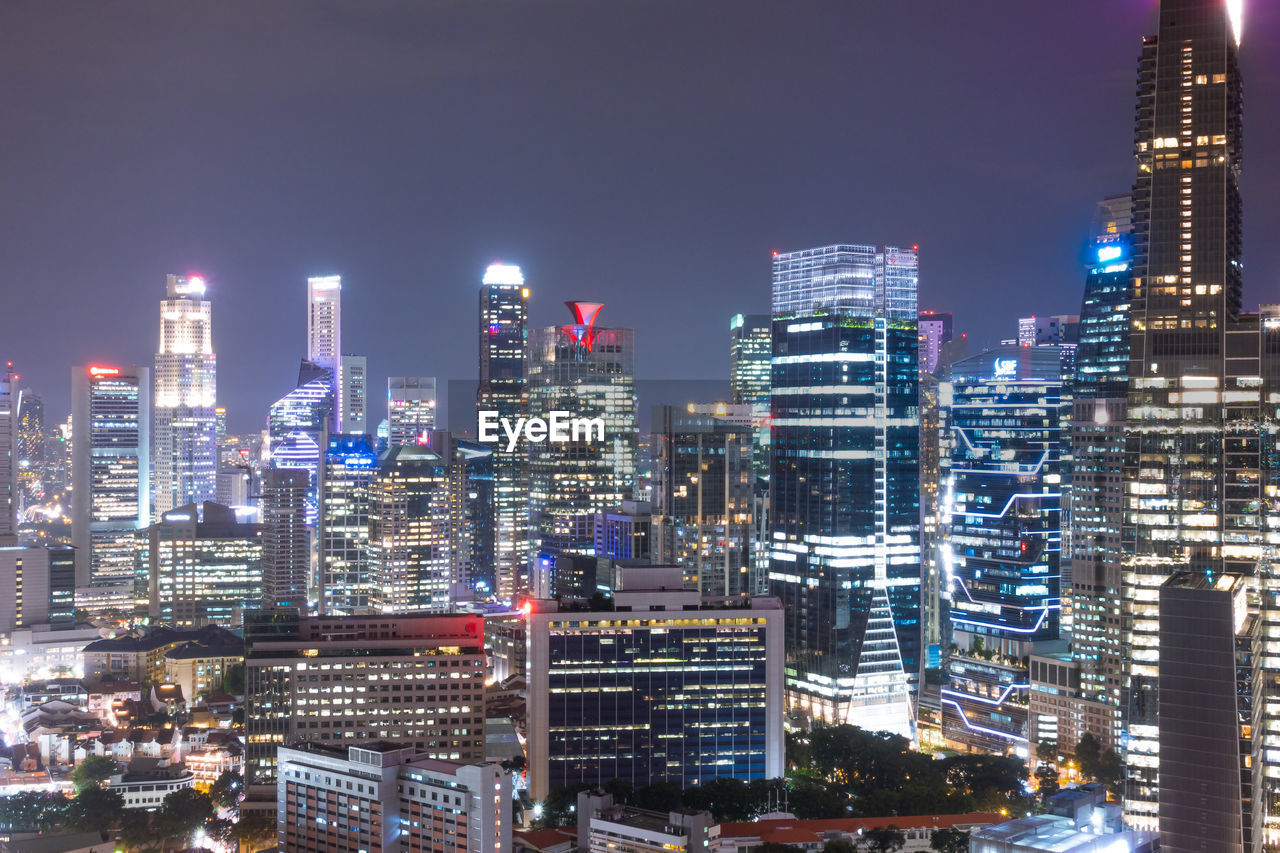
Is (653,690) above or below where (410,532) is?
below

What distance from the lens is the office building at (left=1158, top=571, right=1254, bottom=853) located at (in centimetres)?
1123

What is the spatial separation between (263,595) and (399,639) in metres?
19.1

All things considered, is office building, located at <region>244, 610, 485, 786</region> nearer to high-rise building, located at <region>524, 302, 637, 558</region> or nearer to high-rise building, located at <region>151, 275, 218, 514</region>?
high-rise building, located at <region>524, 302, 637, 558</region>

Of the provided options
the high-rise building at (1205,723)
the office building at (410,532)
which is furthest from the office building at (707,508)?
the high-rise building at (1205,723)

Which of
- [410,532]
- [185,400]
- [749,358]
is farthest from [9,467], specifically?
[185,400]

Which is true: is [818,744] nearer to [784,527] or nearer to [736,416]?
[784,527]

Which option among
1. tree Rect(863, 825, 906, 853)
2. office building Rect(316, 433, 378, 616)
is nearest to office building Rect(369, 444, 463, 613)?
office building Rect(316, 433, 378, 616)

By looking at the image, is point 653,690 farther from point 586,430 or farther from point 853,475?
point 586,430

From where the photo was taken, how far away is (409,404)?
148 ft

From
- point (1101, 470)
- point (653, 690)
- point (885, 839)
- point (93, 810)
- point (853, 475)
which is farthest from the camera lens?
point (853, 475)

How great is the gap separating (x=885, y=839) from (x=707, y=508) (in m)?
13.4

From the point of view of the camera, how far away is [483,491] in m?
37.8

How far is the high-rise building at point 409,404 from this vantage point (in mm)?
44438

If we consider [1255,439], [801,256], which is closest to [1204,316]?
[1255,439]
